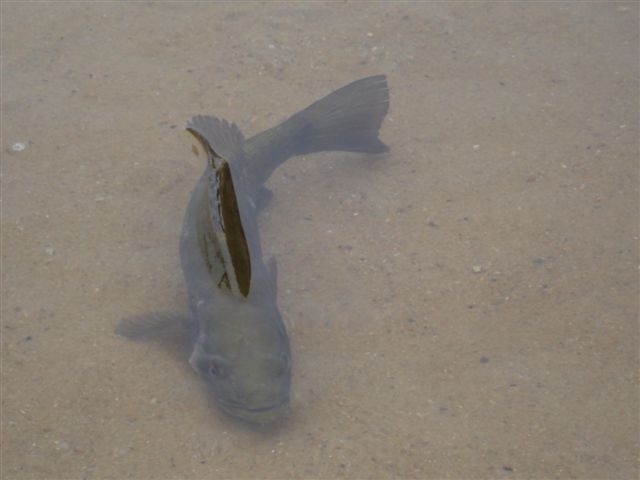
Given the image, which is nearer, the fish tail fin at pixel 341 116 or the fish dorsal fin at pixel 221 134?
the fish dorsal fin at pixel 221 134

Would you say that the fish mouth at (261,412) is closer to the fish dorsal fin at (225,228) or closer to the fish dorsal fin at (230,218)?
Result: the fish dorsal fin at (225,228)

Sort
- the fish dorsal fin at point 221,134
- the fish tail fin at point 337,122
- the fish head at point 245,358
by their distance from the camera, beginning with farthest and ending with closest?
the fish tail fin at point 337,122 < the fish dorsal fin at point 221,134 < the fish head at point 245,358

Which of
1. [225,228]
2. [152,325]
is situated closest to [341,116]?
[152,325]

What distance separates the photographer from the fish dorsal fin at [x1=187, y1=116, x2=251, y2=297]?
10.7ft

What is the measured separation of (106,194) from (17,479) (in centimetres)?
226

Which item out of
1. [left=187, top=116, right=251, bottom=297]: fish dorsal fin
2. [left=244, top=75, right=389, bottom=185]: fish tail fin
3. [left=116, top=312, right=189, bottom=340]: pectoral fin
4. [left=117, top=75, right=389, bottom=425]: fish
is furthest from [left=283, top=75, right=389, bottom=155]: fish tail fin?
[left=187, top=116, right=251, bottom=297]: fish dorsal fin

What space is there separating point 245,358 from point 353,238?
62.3 inches

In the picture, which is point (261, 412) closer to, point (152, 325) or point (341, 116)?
point (152, 325)

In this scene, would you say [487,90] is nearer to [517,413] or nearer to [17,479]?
[517,413]

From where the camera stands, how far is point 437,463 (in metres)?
3.96

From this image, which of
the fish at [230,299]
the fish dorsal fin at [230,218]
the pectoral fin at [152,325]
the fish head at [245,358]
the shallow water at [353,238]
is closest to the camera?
the fish dorsal fin at [230,218]

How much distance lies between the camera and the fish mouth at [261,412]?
391 centimetres

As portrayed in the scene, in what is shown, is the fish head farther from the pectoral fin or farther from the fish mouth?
the pectoral fin

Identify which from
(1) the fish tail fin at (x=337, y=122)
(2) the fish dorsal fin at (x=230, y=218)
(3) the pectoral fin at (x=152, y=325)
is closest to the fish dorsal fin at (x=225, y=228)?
(2) the fish dorsal fin at (x=230, y=218)
